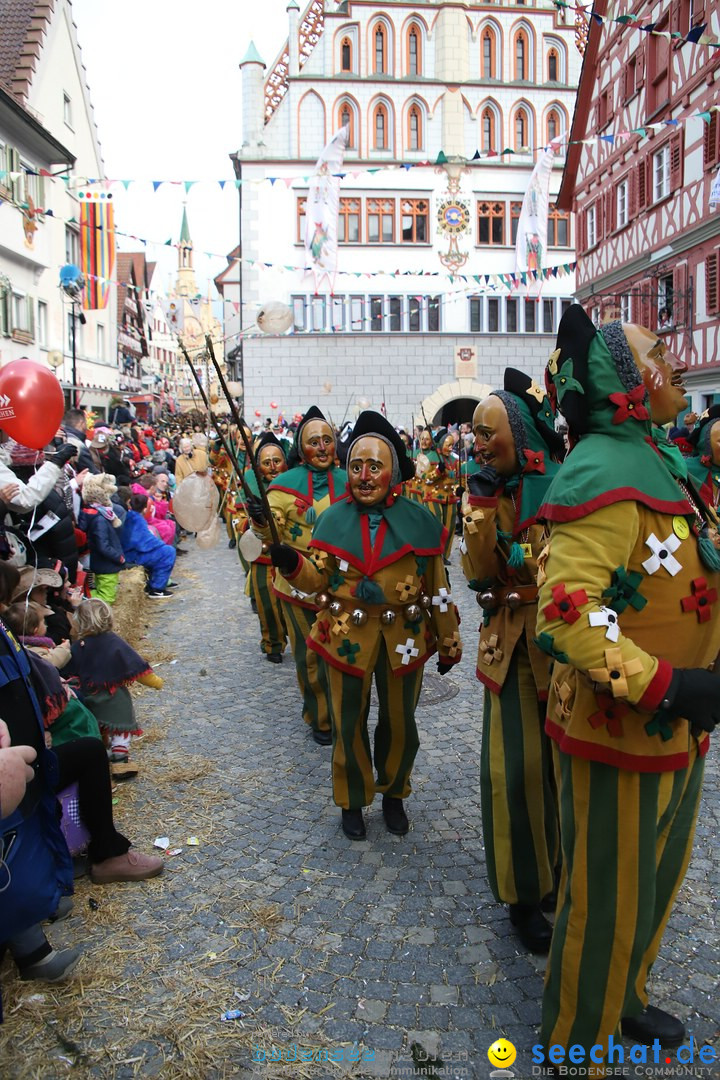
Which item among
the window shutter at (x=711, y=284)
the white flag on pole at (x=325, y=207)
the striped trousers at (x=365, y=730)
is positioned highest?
the white flag on pole at (x=325, y=207)

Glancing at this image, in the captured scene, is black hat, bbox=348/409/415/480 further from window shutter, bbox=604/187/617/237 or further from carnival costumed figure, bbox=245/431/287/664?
window shutter, bbox=604/187/617/237

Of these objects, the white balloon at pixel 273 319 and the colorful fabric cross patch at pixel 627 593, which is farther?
the white balloon at pixel 273 319

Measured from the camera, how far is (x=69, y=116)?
24.9 m

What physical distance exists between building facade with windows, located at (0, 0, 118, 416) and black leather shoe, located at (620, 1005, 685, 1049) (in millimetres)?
17696

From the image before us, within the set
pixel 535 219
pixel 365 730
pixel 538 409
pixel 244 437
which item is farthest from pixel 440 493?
pixel 535 219

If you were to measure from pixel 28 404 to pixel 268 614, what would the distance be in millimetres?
3278

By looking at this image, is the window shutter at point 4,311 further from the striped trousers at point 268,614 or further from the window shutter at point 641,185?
the window shutter at point 641,185

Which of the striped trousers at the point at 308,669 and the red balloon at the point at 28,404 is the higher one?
the red balloon at the point at 28,404

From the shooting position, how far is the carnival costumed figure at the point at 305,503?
5.66 m

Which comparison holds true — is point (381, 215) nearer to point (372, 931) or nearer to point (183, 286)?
point (372, 931)

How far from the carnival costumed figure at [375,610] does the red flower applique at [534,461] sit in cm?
94

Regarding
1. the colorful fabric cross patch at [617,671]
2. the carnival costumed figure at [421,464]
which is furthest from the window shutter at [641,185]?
the colorful fabric cross patch at [617,671]

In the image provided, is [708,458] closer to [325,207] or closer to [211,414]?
[211,414]

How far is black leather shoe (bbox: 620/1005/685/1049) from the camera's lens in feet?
8.91
